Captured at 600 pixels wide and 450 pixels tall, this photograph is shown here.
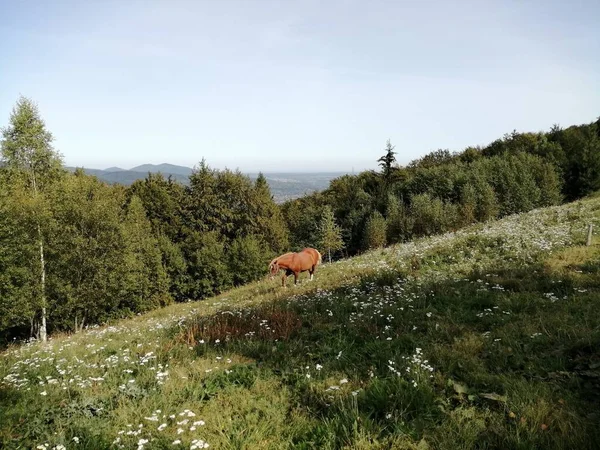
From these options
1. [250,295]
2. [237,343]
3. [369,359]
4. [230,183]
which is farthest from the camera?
[230,183]

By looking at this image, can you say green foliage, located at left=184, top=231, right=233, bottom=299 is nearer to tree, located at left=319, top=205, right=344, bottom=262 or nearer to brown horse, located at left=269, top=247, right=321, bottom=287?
tree, located at left=319, top=205, right=344, bottom=262

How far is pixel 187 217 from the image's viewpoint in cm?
5459

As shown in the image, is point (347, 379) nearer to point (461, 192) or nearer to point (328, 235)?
point (328, 235)

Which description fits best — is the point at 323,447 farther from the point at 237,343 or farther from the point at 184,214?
the point at 184,214

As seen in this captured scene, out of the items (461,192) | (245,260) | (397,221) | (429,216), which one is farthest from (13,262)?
(461,192)

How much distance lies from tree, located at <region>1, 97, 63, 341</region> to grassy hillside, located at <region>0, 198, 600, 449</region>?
58.0ft

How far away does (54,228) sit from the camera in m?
28.3

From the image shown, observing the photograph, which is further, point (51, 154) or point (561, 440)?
point (51, 154)

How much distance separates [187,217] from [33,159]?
2794cm

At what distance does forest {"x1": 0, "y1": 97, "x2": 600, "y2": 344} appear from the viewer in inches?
1043

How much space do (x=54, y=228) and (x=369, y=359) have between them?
95.1 ft

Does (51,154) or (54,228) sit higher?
(51,154)

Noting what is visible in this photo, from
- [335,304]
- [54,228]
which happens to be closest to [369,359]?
[335,304]

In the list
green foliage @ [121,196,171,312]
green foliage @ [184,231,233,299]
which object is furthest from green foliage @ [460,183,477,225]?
green foliage @ [121,196,171,312]
